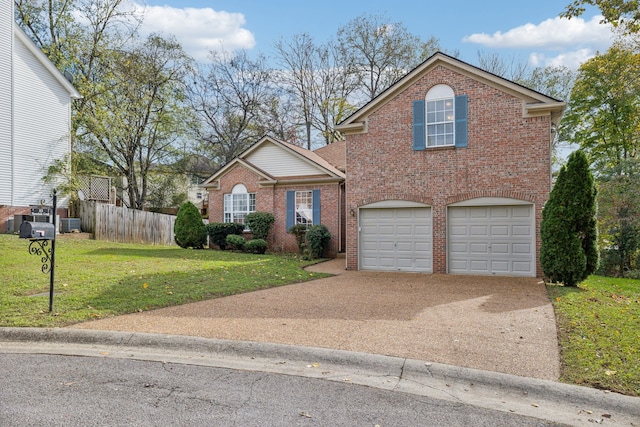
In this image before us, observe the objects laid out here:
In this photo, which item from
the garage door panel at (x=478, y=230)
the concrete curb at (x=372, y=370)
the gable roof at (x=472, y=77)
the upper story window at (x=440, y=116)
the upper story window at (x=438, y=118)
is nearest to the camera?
the concrete curb at (x=372, y=370)

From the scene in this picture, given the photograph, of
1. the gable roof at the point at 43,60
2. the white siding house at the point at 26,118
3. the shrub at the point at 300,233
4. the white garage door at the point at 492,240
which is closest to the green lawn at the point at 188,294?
the white garage door at the point at 492,240

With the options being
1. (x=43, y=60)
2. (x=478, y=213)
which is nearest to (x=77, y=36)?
(x=43, y=60)

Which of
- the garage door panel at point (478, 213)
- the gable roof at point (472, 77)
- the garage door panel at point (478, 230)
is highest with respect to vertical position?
the gable roof at point (472, 77)

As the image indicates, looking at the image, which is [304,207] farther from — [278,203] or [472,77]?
[472,77]

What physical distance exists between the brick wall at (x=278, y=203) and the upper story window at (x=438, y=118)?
222 inches

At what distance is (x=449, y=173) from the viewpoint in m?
12.7

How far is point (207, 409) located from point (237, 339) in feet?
6.14

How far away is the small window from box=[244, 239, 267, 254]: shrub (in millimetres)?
1832

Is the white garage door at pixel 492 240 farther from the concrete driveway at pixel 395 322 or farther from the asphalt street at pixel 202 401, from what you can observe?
the asphalt street at pixel 202 401

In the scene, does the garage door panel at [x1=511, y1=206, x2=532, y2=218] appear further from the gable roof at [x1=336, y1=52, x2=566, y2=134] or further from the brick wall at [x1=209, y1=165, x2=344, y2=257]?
the brick wall at [x1=209, y1=165, x2=344, y2=257]

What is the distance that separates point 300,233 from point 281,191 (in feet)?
8.37

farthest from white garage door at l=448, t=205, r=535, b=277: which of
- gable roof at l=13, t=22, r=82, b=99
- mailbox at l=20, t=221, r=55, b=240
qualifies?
gable roof at l=13, t=22, r=82, b=99

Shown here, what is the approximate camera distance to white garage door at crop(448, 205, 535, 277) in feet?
39.5

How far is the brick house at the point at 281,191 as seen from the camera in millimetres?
18038
